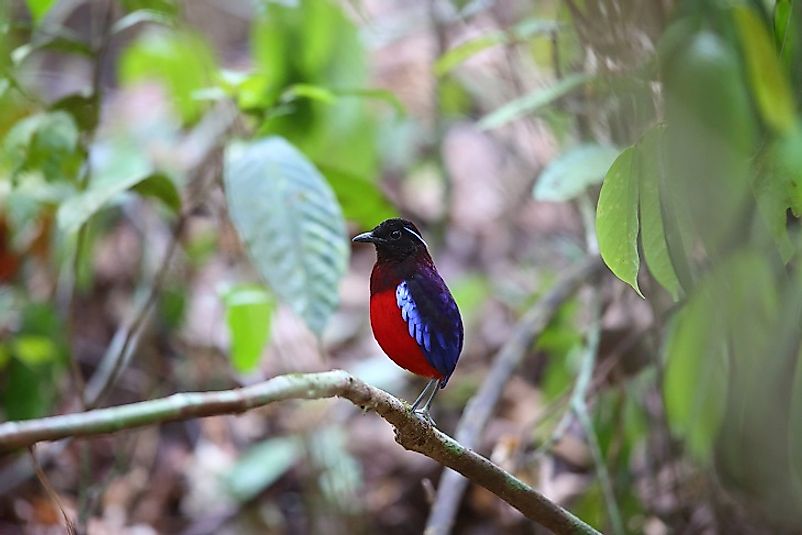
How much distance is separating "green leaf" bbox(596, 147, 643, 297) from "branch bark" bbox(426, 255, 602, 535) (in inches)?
26.7

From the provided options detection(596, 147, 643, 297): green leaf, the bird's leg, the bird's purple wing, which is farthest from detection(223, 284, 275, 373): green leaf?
detection(596, 147, 643, 297): green leaf

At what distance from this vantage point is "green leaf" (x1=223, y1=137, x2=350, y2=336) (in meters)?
1.85

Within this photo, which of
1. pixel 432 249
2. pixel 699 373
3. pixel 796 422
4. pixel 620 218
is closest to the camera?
pixel 620 218

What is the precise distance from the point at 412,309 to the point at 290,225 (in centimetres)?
83

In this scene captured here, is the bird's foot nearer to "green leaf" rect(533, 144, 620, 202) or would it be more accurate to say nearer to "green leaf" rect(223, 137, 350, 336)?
"green leaf" rect(223, 137, 350, 336)

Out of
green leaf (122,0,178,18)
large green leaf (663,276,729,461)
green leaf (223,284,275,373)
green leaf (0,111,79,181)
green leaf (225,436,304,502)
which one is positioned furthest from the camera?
green leaf (225,436,304,502)

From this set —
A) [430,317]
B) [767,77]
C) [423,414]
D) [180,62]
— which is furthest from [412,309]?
[180,62]

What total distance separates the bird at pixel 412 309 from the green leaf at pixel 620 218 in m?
0.20

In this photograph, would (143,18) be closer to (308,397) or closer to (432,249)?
(308,397)

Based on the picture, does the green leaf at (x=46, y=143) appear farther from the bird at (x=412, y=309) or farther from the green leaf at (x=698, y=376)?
the green leaf at (x=698, y=376)

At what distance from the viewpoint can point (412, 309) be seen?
1.14m

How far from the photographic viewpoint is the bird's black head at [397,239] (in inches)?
46.1

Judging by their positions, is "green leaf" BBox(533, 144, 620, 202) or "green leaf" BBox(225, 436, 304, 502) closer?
"green leaf" BBox(533, 144, 620, 202)

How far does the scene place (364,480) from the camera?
11.7 feet
